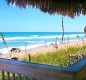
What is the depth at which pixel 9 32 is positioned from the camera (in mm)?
36531

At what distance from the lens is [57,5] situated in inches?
103

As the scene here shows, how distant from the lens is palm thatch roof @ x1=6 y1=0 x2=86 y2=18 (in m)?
2.45

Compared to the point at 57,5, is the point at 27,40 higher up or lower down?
lower down

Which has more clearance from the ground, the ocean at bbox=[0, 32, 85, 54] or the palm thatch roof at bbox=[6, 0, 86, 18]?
the palm thatch roof at bbox=[6, 0, 86, 18]

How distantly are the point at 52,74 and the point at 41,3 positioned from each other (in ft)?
5.19

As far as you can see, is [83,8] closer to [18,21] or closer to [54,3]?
[54,3]

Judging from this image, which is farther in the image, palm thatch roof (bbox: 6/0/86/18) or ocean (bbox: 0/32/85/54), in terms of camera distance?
ocean (bbox: 0/32/85/54)

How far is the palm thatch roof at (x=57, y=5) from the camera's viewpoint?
245 centimetres

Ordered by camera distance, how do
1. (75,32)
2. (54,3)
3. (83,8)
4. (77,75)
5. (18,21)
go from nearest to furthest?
(77,75) < (54,3) < (83,8) < (18,21) < (75,32)

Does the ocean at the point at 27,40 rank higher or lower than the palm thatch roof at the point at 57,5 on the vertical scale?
lower

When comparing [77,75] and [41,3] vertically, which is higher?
[41,3]

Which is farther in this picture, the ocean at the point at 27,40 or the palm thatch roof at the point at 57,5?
the ocean at the point at 27,40

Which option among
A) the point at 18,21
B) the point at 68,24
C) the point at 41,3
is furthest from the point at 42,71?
the point at 68,24

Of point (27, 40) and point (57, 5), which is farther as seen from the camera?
point (27, 40)
